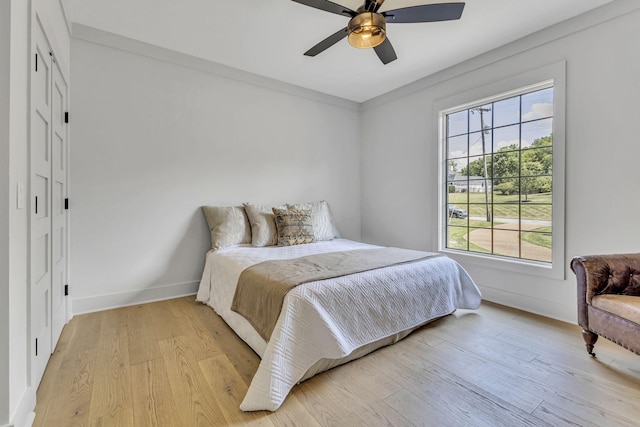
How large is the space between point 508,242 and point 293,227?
234 centimetres

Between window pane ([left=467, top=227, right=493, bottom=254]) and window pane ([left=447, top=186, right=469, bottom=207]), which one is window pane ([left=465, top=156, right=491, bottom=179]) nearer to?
window pane ([left=447, top=186, right=469, bottom=207])

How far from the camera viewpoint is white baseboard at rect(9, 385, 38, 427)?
1197 mm

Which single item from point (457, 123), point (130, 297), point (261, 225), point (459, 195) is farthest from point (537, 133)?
point (130, 297)

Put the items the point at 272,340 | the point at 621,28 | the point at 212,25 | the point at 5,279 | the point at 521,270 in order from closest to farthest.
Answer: the point at 5,279
the point at 272,340
the point at 621,28
the point at 212,25
the point at 521,270

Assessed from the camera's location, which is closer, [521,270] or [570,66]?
[570,66]

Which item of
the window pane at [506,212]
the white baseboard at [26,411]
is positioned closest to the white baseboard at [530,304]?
the window pane at [506,212]

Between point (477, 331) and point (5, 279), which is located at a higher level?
point (5, 279)

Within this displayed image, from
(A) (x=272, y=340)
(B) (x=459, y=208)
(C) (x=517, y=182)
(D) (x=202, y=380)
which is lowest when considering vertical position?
(D) (x=202, y=380)

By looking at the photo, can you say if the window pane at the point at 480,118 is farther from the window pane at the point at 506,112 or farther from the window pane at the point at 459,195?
the window pane at the point at 459,195

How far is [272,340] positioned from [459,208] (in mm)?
2780

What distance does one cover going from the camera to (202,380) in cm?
170

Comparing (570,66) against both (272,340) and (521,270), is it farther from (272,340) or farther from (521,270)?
(272,340)

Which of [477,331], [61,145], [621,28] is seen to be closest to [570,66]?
[621,28]

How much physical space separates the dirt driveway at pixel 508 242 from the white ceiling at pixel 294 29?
1.88 m
